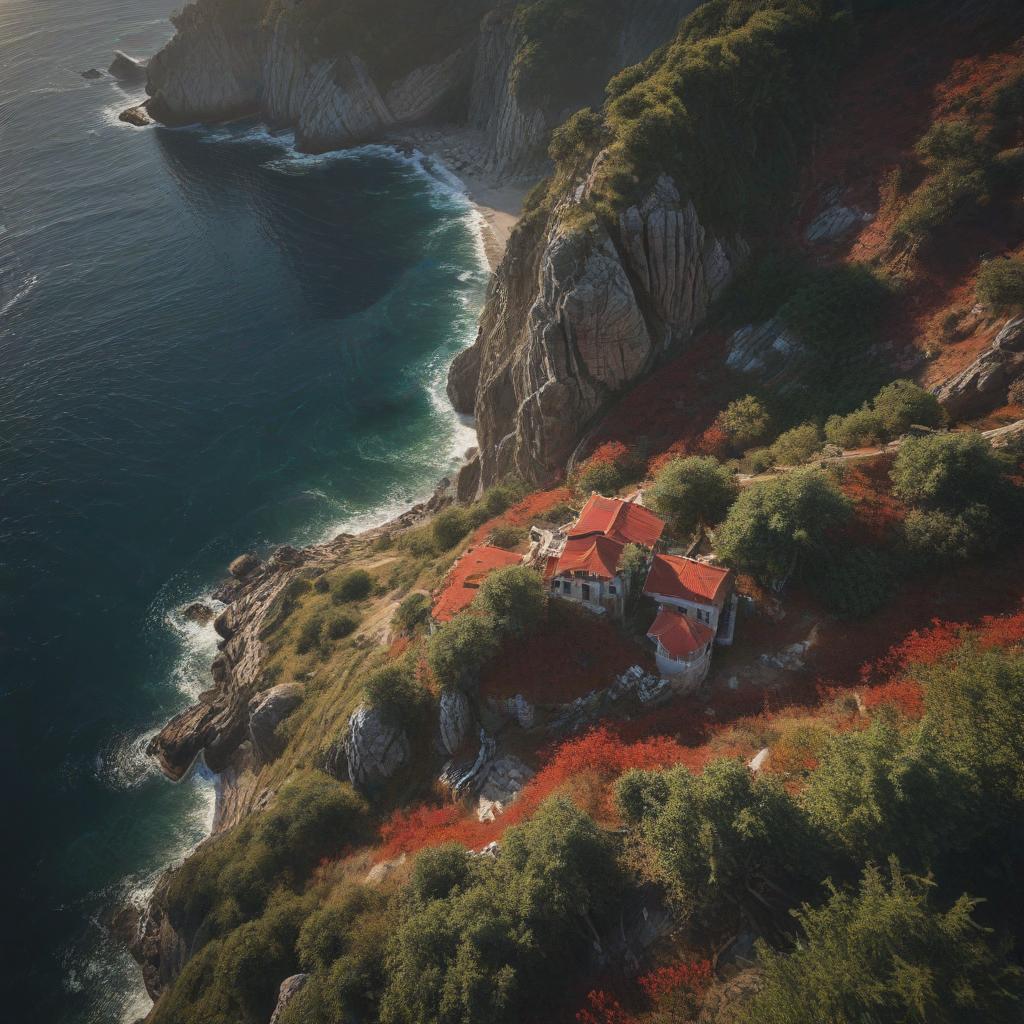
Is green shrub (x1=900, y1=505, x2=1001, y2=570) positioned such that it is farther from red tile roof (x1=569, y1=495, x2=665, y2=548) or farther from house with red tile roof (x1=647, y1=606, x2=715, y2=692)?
red tile roof (x1=569, y1=495, x2=665, y2=548)

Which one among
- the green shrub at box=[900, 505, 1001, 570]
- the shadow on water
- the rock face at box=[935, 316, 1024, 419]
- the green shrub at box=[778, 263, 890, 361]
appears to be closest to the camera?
the green shrub at box=[900, 505, 1001, 570]

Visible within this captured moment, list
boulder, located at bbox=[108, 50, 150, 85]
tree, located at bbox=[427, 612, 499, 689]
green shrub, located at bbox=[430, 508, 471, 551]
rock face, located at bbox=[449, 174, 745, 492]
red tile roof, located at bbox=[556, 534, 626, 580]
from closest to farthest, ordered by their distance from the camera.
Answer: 1. tree, located at bbox=[427, 612, 499, 689]
2. red tile roof, located at bbox=[556, 534, 626, 580]
3. rock face, located at bbox=[449, 174, 745, 492]
4. green shrub, located at bbox=[430, 508, 471, 551]
5. boulder, located at bbox=[108, 50, 150, 85]

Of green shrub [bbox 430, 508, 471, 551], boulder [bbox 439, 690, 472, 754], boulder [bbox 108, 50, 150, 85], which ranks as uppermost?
→ boulder [bbox 108, 50, 150, 85]

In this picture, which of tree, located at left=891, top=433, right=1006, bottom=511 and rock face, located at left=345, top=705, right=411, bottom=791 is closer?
tree, located at left=891, top=433, right=1006, bottom=511

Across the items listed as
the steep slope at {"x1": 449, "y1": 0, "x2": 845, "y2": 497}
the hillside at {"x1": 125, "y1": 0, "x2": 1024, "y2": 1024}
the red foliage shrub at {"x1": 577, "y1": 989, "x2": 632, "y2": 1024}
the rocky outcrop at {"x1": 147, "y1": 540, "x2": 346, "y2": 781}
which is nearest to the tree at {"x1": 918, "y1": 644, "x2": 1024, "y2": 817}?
the hillside at {"x1": 125, "y1": 0, "x2": 1024, "y2": 1024}

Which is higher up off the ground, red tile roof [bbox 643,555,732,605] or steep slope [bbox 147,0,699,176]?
steep slope [bbox 147,0,699,176]

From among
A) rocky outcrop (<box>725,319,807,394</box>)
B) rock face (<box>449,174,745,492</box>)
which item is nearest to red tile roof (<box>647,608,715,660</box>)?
rocky outcrop (<box>725,319,807,394</box>)

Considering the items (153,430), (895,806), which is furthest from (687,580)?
(153,430)

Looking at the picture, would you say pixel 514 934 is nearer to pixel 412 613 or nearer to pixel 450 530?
pixel 412 613
